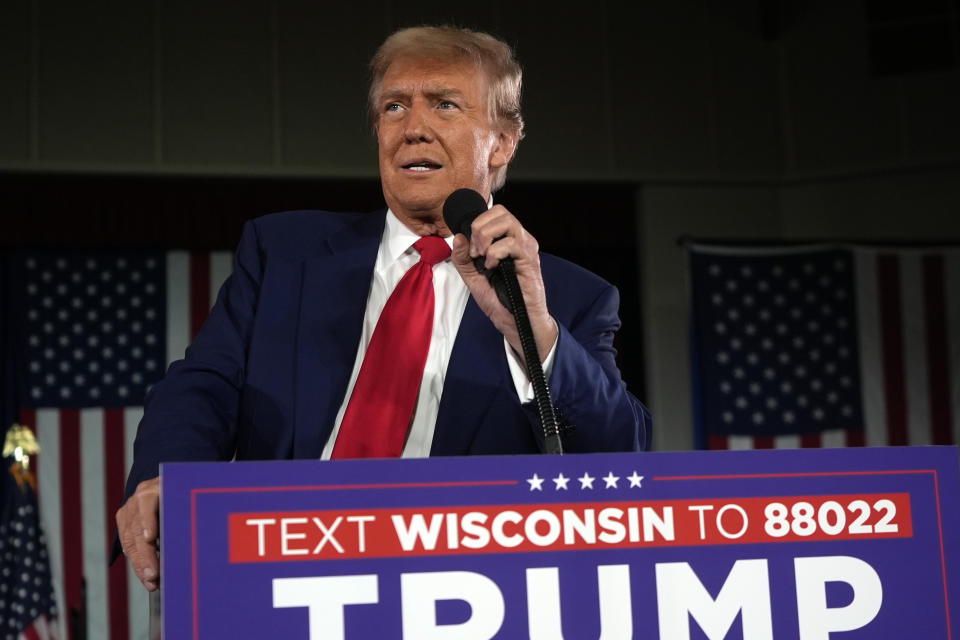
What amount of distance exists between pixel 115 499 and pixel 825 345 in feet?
12.7

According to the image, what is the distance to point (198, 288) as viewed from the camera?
688cm

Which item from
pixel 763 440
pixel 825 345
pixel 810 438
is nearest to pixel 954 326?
pixel 825 345

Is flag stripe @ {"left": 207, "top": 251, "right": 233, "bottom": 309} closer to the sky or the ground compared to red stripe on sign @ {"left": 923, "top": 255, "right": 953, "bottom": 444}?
closer to the sky

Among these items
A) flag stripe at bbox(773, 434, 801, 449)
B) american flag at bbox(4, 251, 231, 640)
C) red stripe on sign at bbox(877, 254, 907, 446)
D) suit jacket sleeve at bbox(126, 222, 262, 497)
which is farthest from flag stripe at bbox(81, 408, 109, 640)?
suit jacket sleeve at bbox(126, 222, 262, 497)

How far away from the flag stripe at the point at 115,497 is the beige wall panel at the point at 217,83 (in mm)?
1480

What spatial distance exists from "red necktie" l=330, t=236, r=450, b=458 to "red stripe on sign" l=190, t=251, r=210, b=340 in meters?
5.40

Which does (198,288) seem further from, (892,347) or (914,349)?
(914,349)

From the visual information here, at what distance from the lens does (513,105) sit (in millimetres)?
1765

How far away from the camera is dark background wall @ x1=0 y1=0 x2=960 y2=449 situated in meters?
6.90

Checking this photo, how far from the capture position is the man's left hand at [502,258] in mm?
1244

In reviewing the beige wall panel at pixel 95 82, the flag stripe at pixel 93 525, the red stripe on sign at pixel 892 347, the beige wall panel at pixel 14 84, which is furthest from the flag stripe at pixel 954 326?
the beige wall panel at pixel 14 84

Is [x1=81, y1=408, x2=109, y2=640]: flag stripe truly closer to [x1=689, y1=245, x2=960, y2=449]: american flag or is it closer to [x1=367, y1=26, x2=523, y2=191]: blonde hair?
[x1=689, y1=245, x2=960, y2=449]: american flag

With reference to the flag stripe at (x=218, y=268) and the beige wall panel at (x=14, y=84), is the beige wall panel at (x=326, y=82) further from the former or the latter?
the beige wall panel at (x=14, y=84)

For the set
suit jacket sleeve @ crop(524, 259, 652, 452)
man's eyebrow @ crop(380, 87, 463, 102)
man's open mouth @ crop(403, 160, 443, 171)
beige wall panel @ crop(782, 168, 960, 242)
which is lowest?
suit jacket sleeve @ crop(524, 259, 652, 452)
